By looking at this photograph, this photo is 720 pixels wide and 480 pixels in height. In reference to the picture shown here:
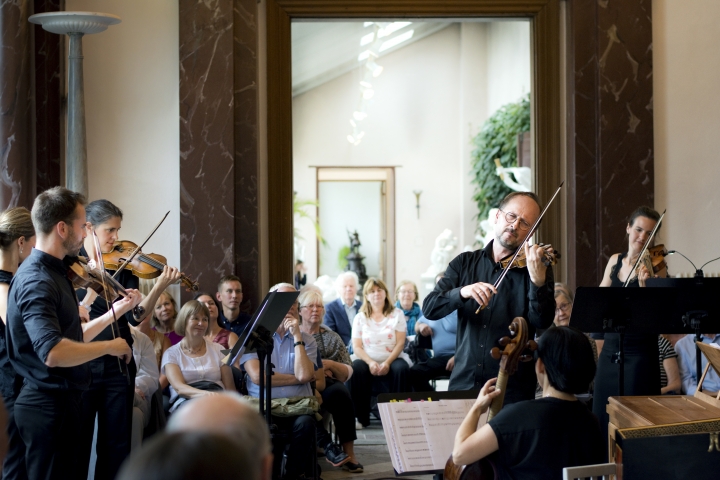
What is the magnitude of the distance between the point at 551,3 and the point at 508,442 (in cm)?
433

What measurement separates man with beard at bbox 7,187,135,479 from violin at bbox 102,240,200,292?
1.09 meters

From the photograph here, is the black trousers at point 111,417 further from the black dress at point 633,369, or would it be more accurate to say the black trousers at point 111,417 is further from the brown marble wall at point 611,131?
the brown marble wall at point 611,131

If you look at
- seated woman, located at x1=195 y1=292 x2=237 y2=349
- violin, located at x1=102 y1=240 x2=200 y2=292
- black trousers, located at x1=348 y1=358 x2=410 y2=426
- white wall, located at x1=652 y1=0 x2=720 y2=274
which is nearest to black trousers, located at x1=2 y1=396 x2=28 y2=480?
violin, located at x1=102 y1=240 x2=200 y2=292

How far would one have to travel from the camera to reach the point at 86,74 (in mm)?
5848

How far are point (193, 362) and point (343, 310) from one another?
231 cm

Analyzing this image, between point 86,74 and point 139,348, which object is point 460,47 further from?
point 139,348

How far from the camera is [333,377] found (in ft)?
17.8

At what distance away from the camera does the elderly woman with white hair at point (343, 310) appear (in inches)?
270

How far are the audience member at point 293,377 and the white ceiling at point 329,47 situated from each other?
24.5ft

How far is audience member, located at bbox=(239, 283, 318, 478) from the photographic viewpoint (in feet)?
15.0

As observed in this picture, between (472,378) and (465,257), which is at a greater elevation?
(465,257)

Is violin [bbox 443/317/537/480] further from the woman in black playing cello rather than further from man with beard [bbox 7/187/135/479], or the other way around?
the woman in black playing cello

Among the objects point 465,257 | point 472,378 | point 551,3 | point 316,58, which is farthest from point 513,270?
point 316,58

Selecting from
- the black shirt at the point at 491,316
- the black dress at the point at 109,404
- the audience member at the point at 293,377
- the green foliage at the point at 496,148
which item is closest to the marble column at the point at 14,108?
the black dress at the point at 109,404
